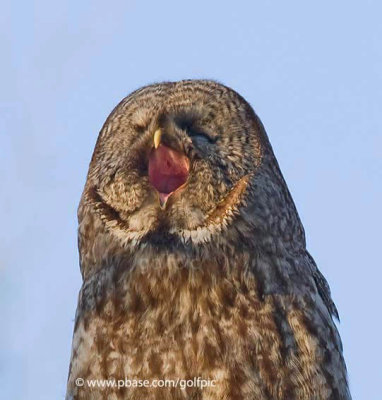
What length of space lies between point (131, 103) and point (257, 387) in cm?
182

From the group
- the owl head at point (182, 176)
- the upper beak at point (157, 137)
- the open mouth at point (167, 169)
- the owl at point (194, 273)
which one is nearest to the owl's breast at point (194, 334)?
the owl at point (194, 273)

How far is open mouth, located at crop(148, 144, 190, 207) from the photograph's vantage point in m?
6.38

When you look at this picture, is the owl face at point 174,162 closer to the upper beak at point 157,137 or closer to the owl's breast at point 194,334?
the upper beak at point 157,137

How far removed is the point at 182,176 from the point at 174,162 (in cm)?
9

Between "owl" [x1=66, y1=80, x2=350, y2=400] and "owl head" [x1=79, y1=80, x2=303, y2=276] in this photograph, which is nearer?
"owl" [x1=66, y1=80, x2=350, y2=400]

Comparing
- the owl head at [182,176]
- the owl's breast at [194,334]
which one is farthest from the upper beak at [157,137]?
the owl's breast at [194,334]

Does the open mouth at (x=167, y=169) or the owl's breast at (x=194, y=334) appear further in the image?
the open mouth at (x=167, y=169)


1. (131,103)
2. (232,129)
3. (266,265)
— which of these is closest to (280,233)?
(266,265)

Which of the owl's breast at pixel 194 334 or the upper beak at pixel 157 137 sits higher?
the upper beak at pixel 157 137

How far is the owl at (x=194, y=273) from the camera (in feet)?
19.5

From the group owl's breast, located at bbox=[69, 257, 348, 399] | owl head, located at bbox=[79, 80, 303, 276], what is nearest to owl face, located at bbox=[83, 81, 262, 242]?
owl head, located at bbox=[79, 80, 303, 276]

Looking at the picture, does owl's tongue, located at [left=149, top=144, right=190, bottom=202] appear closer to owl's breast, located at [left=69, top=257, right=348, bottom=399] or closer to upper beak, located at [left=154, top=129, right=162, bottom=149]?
upper beak, located at [left=154, top=129, right=162, bottom=149]

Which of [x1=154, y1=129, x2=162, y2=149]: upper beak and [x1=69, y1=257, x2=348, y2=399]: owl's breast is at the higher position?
[x1=154, y1=129, x2=162, y2=149]: upper beak

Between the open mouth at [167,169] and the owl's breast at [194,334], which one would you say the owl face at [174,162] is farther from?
the owl's breast at [194,334]
